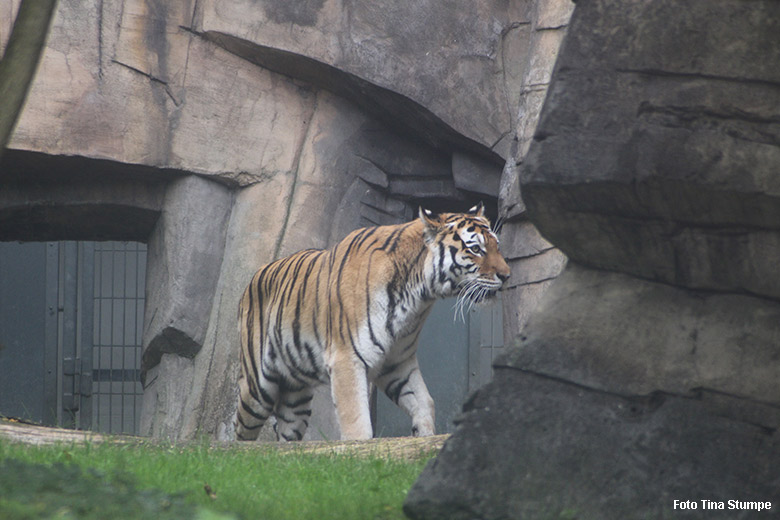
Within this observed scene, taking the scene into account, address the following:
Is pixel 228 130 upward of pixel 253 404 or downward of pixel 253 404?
upward

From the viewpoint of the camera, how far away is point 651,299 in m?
2.79

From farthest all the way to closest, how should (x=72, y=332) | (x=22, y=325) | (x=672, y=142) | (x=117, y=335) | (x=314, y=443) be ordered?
(x=117, y=335) < (x=22, y=325) < (x=72, y=332) < (x=314, y=443) < (x=672, y=142)

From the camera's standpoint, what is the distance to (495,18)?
7488 millimetres

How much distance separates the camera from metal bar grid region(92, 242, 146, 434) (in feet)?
31.0

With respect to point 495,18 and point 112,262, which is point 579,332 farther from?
point 112,262

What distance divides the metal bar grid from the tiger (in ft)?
10.5

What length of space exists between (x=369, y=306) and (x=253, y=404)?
1.40 meters

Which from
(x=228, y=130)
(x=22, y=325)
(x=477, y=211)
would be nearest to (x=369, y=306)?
(x=477, y=211)

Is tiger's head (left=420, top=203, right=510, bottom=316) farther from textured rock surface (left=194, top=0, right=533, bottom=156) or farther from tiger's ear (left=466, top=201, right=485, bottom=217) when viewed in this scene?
textured rock surface (left=194, top=0, right=533, bottom=156)

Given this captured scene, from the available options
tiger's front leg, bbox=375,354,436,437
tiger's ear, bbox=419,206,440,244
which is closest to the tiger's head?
tiger's ear, bbox=419,206,440,244

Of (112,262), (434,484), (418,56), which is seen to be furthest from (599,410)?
(112,262)

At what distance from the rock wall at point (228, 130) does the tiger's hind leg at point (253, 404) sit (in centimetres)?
28

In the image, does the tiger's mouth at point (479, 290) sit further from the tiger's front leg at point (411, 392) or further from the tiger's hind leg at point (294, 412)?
the tiger's hind leg at point (294, 412)

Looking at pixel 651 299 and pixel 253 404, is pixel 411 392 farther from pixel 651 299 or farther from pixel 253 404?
pixel 651 299
